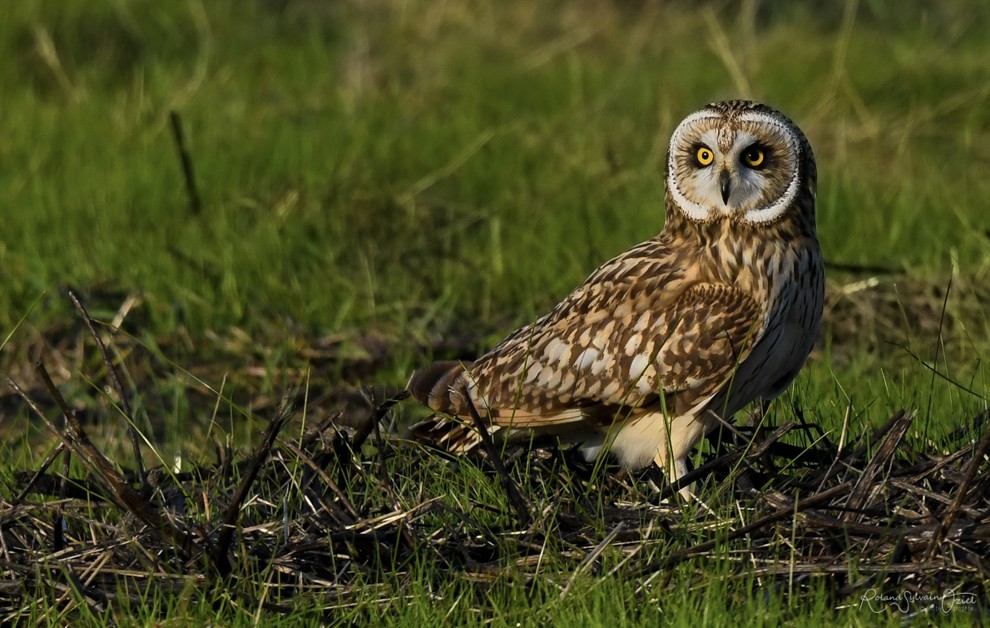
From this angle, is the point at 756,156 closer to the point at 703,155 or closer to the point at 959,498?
the point at 703,155

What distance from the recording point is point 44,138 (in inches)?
375

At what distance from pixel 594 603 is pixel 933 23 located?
9.47 meters

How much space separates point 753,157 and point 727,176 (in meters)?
0.11

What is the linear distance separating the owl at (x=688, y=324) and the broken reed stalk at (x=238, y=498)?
3.07 feet

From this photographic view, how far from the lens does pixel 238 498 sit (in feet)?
13.2

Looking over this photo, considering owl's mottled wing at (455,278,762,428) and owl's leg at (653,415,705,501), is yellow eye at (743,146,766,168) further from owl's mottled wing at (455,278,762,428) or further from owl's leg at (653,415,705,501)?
owl's leg at (653,415,705,501)

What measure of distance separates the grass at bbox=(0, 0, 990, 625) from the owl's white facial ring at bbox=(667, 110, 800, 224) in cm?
59

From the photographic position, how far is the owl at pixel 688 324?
491 centimetres

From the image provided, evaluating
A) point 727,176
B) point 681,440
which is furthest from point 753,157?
point 681,440

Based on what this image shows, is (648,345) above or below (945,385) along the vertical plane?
above

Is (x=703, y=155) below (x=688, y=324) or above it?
above

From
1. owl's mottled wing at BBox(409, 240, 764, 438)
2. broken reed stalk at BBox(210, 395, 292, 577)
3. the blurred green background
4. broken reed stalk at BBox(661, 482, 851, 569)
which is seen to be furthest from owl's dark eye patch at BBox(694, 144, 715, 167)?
broken reed stalk at BBox(210, 395, 292, 577)

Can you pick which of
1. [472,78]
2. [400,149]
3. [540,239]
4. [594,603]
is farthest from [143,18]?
[594,603]

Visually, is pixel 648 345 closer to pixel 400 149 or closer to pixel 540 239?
pixel 540 239
